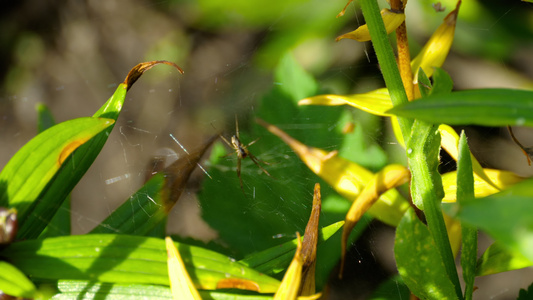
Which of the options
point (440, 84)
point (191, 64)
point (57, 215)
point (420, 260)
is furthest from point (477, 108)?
point (191, 64)

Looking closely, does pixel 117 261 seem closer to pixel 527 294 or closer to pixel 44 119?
pixel 44 119

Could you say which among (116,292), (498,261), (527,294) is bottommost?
(527,294)

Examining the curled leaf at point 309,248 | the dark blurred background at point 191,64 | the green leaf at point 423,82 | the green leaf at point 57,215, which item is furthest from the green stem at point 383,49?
the green leaf at point 57,215

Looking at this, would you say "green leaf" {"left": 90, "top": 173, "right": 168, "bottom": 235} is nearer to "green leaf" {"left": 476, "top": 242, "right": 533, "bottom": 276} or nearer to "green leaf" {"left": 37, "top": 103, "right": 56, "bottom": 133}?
"green leaf" {"left": 37, "top": 103, "right": 56, "bottom": 133}

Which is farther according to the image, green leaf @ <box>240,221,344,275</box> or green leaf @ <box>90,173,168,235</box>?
green leaf @ <box>90,173,168,235</box>

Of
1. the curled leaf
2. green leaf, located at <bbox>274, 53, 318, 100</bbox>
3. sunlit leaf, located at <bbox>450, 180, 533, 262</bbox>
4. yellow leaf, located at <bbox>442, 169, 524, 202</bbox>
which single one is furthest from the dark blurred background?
sunlit leaf, located at <bbox>450, 180, 533, 262</bbox>

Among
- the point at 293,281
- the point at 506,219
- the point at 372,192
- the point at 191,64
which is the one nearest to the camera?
the point at 506,219

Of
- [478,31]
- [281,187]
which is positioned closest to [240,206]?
[281,187]
